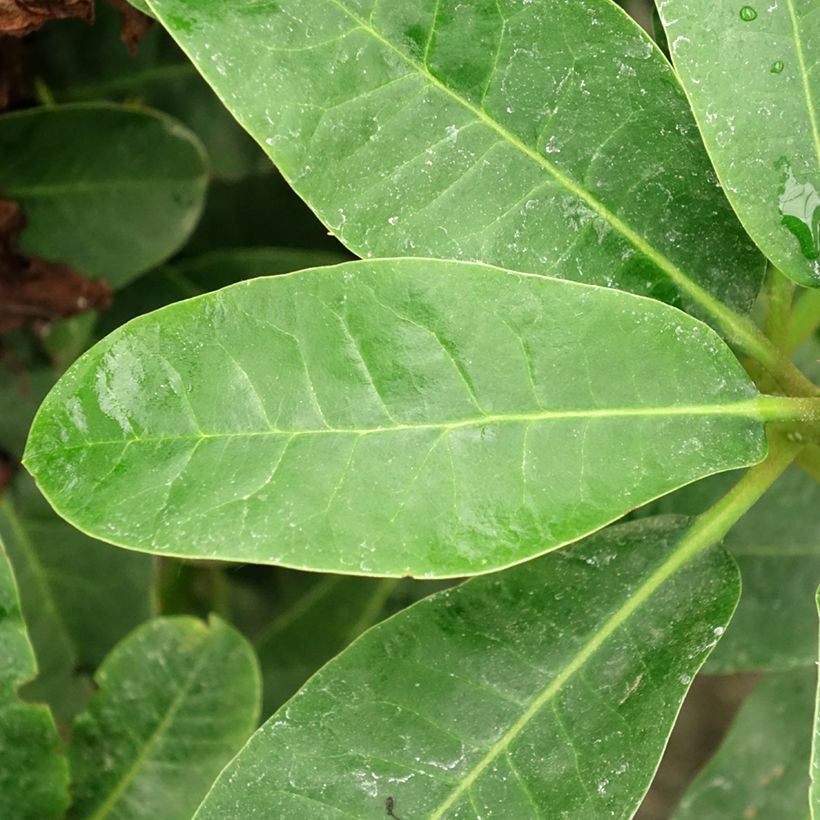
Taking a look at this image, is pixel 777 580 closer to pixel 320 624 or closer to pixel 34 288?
pixel 320 624

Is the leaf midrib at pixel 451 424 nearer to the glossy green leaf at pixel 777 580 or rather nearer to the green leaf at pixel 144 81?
the glossy green leaf at pixel 777 580

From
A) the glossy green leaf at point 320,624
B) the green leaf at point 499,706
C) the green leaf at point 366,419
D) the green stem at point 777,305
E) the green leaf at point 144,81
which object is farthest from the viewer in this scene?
the glossy green leaf at point 320,624

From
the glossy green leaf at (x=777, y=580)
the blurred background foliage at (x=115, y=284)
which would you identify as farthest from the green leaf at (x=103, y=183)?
the glossy green leaf at (x=777, y=580)

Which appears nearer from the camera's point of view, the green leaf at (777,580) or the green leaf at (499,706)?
the green leaf at (499,706)

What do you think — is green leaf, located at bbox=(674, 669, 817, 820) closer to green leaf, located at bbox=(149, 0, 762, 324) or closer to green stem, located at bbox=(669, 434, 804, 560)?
green stem, located at bbox=(669, 434, 804, 560)

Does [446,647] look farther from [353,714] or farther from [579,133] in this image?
[579,133]

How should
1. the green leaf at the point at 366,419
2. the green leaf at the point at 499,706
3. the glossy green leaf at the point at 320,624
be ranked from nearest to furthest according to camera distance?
the green leaf at the point at 366,419, the green leaf at the point at 499,706, the glossy green leaf at the point at 320,624

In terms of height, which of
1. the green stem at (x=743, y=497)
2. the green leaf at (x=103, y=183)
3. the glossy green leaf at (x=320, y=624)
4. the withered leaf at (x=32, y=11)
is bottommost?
the glossy green leaf at (x=320, y=624)
